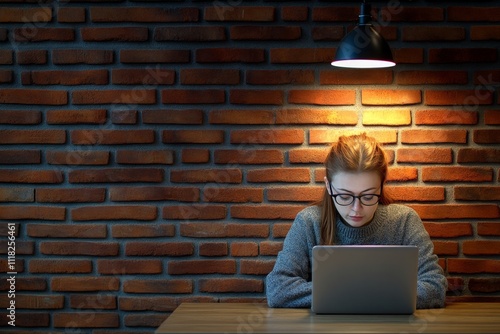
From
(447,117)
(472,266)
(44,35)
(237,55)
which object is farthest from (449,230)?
(44,35)

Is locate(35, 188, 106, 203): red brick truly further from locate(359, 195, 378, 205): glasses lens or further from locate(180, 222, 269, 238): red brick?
locate(359, 195, 378, 205): glasses lens

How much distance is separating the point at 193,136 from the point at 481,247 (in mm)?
1418

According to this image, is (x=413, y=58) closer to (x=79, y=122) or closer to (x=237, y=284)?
(x=237, y=284)

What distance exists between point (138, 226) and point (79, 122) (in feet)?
1.81

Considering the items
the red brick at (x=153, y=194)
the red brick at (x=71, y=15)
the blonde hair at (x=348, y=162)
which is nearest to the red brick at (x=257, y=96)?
the blonde hair at (x=348, y=162)

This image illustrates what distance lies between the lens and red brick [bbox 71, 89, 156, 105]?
9.80 feet

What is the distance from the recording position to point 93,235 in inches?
119

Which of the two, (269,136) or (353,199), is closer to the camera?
(353,199)

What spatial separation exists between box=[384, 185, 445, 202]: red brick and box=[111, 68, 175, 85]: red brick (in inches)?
44.8

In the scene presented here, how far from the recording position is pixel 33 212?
3.03 meters

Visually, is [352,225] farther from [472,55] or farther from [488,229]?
[472,55]

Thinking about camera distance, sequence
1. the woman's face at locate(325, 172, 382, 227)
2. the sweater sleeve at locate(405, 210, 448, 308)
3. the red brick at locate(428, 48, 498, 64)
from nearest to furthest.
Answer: the sweater sleeve at locate(405, 210, 448, 308) → the woman's face at locate(325, 172, 382, 227) → the red brick at locate(428, 48, 498, 64)

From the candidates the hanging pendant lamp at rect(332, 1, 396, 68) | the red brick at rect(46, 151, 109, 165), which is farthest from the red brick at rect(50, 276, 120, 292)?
the hanging pendant lamp at rect(332, 1, 396, 68)

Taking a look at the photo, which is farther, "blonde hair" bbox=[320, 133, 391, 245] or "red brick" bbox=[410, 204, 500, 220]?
"red brick" bbox=[410, 204, 500, 220]
